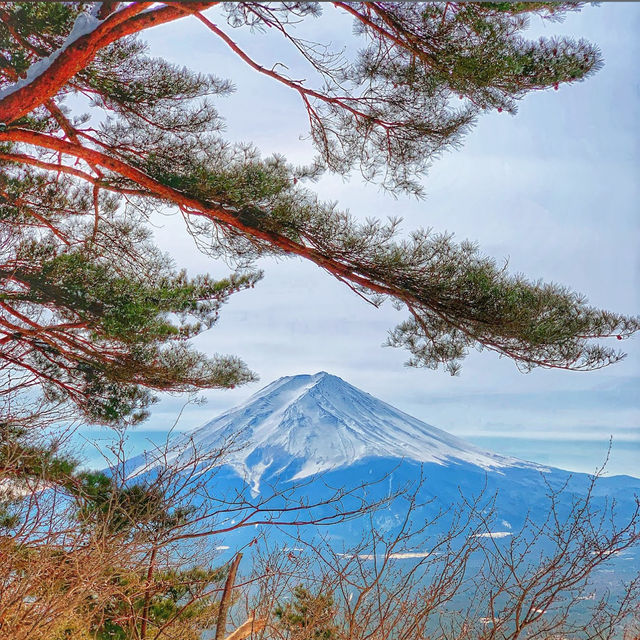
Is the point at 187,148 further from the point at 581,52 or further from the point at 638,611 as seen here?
the point at 638,611

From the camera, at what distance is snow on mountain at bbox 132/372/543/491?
2695 centimetres

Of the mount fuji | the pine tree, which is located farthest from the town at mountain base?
the pine tree

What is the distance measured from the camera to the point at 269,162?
350 centimetres

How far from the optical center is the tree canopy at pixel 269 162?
267cm

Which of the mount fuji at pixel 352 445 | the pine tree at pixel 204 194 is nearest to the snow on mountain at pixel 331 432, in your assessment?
the mount fuji at pixel 352 445

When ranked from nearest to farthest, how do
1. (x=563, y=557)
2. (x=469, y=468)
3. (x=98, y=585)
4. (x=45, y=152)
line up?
(x=98, y=585), (x=563, y=557), (x=45, y=152), (x=469, y=468)

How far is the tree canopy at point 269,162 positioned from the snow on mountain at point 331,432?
21485mm

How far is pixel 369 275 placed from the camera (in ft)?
11.4

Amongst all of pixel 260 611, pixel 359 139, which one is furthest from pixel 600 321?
pixel 260 611

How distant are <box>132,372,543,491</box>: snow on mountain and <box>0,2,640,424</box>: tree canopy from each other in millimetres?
21485

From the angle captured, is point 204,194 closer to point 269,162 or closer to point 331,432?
point 269,162

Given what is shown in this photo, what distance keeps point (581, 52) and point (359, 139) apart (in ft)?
4.51

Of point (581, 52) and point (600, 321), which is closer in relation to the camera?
point (581, 52)

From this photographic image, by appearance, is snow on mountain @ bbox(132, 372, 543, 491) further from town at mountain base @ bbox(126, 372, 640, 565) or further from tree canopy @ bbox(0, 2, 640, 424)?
tree canopy @ bbox(0, 2, 640, 424)
